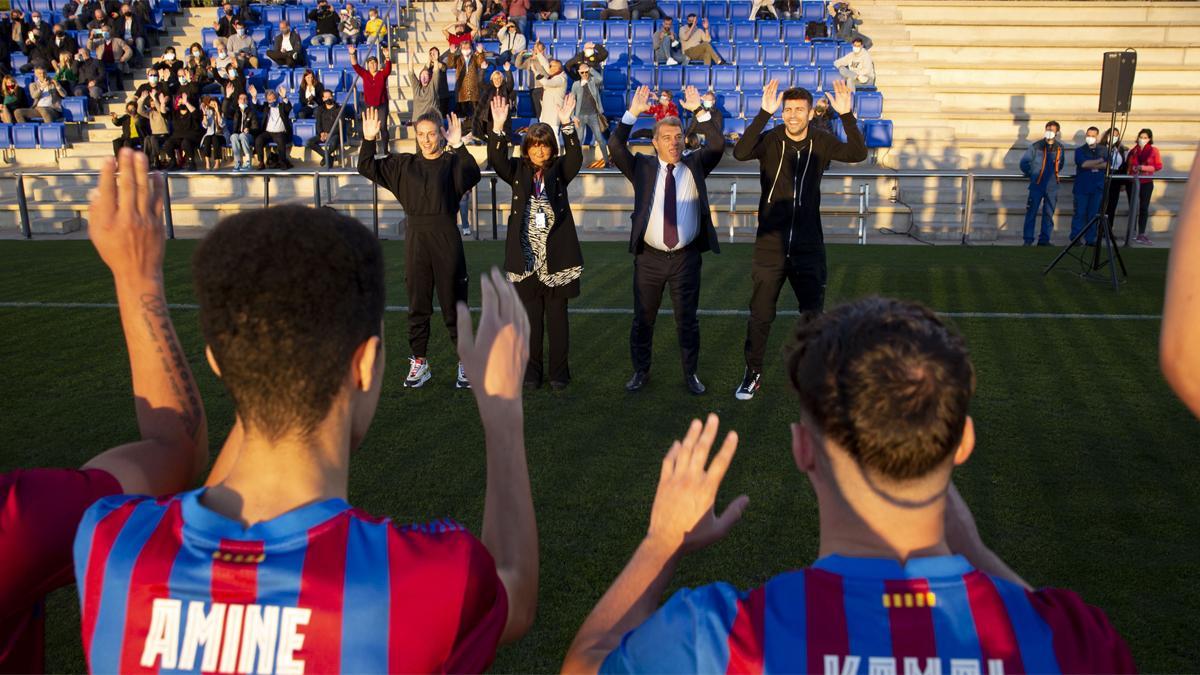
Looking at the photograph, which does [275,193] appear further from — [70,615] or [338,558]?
[338,558]

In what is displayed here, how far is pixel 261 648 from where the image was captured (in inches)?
57.4

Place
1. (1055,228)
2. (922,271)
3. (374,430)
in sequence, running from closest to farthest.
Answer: (374,430)
(922,271)
(1055,228)

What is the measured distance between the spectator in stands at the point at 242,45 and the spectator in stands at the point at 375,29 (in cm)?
264

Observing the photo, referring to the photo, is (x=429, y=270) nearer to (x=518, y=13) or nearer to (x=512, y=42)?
(x=512, y=42)

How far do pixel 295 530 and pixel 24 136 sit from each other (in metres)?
22.5

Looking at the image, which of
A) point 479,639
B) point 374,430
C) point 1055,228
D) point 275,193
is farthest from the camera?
point 275,193

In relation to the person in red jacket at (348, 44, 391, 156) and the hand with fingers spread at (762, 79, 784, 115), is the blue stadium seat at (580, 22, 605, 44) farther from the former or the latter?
the hand with fingers spread at (762, 79, 784, 115)

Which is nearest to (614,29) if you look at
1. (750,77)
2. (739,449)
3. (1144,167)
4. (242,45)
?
(750,77)

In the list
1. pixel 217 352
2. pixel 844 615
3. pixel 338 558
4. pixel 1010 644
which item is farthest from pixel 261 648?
pixel 1010 644

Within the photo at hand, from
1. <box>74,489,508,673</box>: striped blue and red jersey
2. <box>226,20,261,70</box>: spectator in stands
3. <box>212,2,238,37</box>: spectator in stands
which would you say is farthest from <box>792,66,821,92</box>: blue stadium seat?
<box>74,489,508,673</box>: striped blue and red jersey

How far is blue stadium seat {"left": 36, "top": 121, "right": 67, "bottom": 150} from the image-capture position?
19844 millimetres

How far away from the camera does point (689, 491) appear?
166cm

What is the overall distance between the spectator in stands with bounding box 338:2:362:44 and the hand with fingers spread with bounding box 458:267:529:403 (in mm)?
22520

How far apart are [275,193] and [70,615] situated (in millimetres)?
15177
